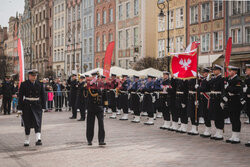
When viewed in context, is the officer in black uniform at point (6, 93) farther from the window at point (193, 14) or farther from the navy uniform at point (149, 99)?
the window at point (193, 14)

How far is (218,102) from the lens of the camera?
40.1 feet

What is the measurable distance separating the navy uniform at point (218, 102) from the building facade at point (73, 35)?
5263cm

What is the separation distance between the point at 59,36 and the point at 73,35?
768cm

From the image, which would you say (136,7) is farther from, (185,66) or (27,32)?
(27,32)

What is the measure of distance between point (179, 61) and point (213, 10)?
85.7 ft

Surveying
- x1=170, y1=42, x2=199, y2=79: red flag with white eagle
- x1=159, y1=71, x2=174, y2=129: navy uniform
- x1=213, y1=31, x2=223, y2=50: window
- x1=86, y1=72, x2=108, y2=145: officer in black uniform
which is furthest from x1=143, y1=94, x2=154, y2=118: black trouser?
x1=213, y1=31, x2=223, y2=50: window

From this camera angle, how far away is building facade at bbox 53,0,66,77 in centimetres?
7193

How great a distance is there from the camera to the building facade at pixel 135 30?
155 ft

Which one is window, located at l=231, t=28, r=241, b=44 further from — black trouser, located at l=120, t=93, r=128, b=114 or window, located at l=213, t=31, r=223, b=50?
black trouser, located at l=120, t=93, r=128, b=114

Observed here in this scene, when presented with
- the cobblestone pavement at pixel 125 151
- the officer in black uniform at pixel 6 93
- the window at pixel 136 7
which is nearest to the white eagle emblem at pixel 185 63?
the cobblestone pavement at pixel 125 151

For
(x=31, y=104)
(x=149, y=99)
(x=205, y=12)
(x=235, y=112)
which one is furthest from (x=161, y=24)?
(x=31, y=104)

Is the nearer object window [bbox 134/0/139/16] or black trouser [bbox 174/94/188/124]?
black trouser [bbox 174/94/188/124]

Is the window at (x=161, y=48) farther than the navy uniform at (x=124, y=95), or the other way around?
the window at (x=161, y=48)

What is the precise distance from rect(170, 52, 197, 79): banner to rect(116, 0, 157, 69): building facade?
30599 millimetres
